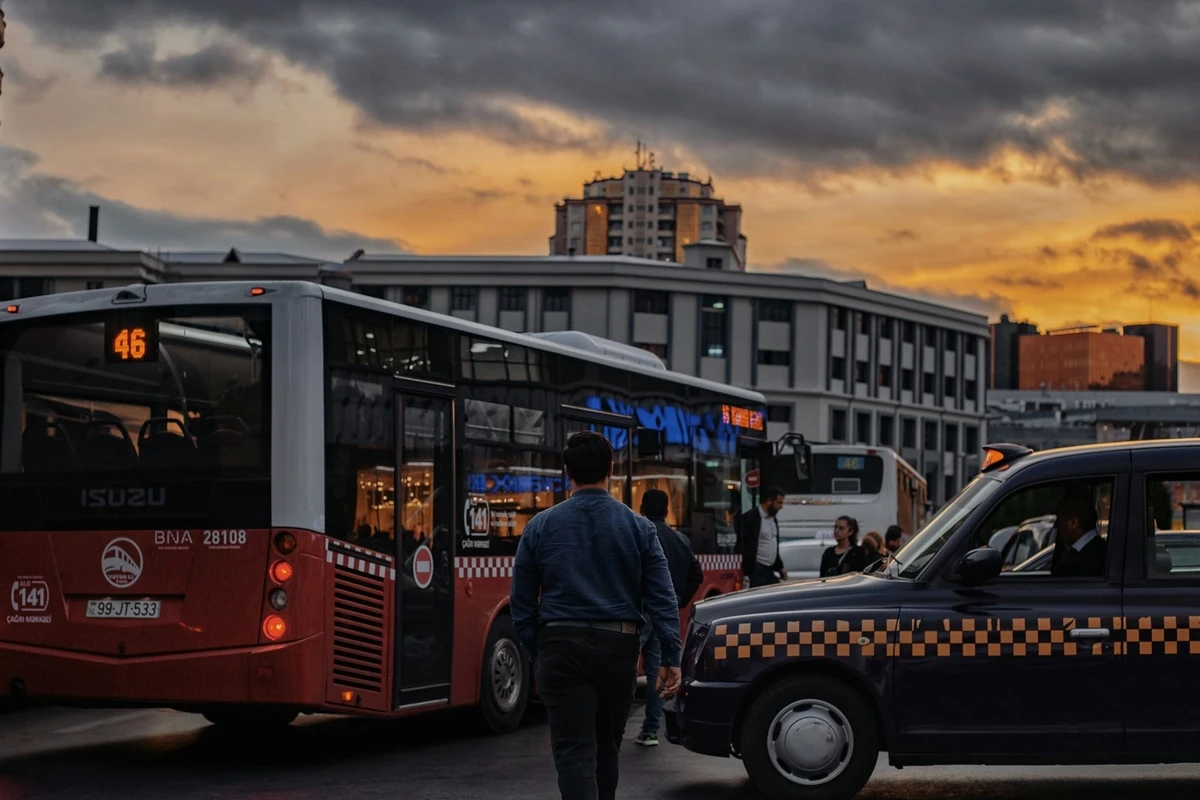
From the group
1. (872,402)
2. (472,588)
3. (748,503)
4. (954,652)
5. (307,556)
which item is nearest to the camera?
(954,652)

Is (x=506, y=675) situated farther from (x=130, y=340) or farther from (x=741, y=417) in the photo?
(x=741, y=417)

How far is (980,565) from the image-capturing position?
8.11 meters

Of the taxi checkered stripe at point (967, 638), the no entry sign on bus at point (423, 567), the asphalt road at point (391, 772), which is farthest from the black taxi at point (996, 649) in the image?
the no entry sign on bus at point (423, 567)

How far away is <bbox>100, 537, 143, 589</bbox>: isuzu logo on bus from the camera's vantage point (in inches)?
395

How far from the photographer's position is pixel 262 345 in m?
9.91

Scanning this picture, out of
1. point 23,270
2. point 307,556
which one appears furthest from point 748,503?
point 23,270

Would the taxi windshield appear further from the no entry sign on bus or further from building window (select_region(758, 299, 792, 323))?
building window (select_region(758, 299, 792, 323))

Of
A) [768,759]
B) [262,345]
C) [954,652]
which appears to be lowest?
[768,759]

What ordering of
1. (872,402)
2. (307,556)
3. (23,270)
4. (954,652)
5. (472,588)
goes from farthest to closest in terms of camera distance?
(872,402) < (23,270) < (472,588) < (307,556) < (954,652)

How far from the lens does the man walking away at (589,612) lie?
6.25m

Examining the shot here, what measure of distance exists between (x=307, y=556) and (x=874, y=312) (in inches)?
3814

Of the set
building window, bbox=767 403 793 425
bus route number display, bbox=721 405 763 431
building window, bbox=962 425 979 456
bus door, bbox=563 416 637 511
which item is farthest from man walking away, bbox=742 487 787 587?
building window, bbox=962 425 979 456

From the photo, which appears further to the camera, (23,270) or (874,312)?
(874,312)

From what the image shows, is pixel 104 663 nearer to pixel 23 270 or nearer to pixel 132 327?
pixel 132 327
